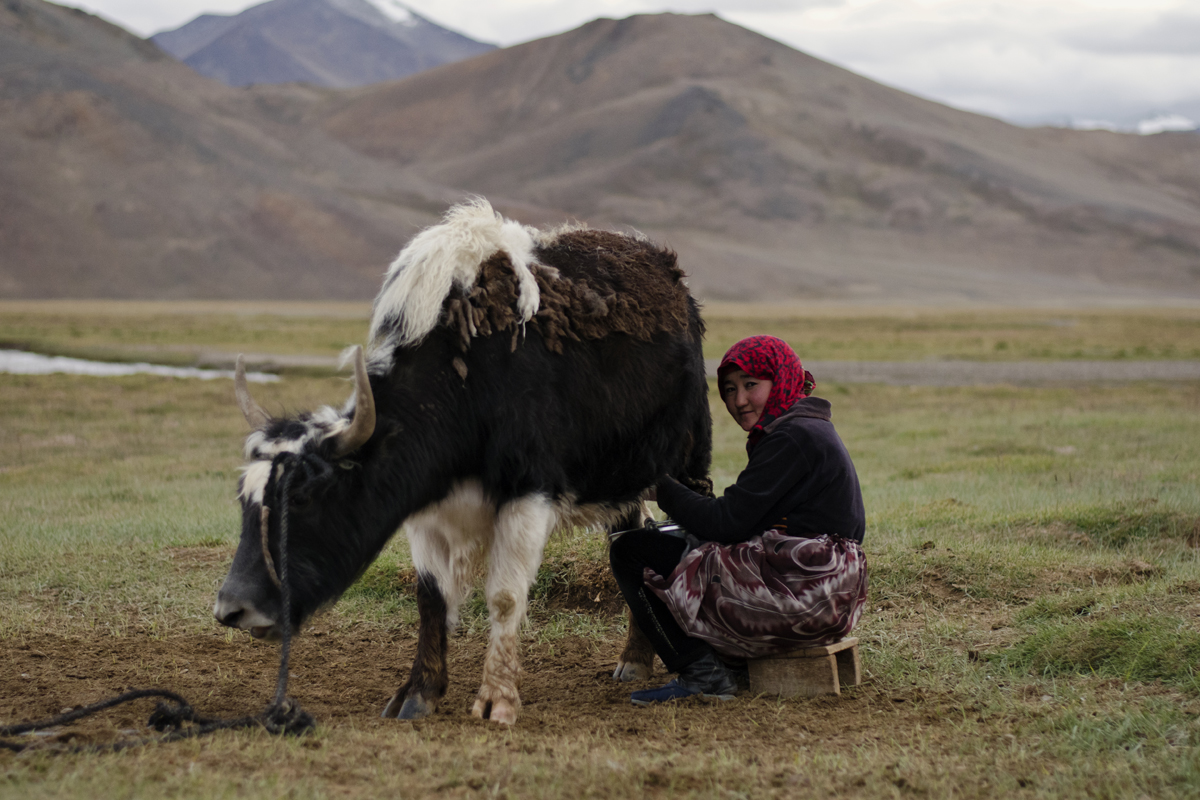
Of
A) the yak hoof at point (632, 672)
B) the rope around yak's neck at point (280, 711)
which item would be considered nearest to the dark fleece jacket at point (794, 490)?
the yak hoof at point (632, 672)

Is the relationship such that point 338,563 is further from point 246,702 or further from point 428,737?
point 246,702

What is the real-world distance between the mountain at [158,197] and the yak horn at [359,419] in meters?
114

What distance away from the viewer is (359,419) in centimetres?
413

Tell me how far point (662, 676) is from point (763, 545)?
1223mm

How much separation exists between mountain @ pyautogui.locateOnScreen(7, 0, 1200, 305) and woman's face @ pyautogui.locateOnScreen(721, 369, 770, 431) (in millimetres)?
116172

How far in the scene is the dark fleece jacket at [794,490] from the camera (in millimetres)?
4465

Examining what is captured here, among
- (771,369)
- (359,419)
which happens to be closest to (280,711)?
(359,419)

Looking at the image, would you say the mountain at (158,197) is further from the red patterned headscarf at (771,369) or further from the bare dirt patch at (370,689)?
the red patterned headscarf at (771,369)

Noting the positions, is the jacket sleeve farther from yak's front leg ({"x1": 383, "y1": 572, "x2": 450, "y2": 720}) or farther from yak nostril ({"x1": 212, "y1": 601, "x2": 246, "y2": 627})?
yak nostril ({"x1": 212, "y1": 601, "x2": 246, "y2": 627})

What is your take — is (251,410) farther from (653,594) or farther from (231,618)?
(653,594)

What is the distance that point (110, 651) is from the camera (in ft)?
18.4

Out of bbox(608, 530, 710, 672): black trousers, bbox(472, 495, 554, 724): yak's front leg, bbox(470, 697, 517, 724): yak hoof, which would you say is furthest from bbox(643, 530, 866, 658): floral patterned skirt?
bbox(470, 697, 517, 724): yak hoof

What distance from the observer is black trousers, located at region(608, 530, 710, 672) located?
4.89m

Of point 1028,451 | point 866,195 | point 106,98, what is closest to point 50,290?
point 106,98
